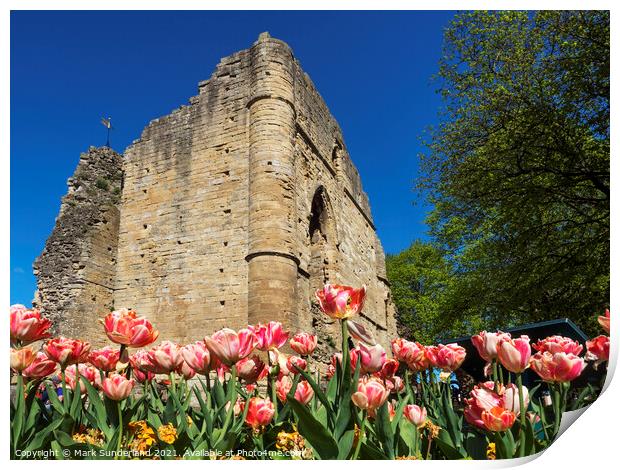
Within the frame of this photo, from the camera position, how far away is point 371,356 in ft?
6.47

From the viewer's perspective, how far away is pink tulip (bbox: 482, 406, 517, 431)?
1780 millimetres

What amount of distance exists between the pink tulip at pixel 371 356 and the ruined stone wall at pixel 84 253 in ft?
27.7

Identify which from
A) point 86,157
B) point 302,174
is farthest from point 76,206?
point 302,174

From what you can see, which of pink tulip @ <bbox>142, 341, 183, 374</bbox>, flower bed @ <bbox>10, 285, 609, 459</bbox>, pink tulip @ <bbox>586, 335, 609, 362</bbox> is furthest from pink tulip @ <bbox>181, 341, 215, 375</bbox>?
pink tulip @ <bbox>586, 335, 609, 362</bbox>

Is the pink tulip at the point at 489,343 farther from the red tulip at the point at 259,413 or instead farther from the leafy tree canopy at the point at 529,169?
the leafy tree canopy at the point at 529,169

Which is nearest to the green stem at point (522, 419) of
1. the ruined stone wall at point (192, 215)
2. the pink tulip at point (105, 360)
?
the pink tulip at point (105, 360)

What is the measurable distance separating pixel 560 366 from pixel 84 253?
947 centimetres

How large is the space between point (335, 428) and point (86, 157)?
33.8ft

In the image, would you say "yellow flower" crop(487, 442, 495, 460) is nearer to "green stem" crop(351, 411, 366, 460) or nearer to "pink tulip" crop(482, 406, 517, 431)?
"pink tulip" crop(482, 406, 517, 431)

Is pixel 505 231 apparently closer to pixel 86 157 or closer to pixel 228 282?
pixel 228 282

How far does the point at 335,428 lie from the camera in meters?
1.90

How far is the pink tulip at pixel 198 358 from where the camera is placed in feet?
7.29

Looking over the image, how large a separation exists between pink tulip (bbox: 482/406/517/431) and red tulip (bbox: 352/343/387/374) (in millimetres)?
434

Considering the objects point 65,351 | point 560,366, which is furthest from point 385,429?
point 65,351
